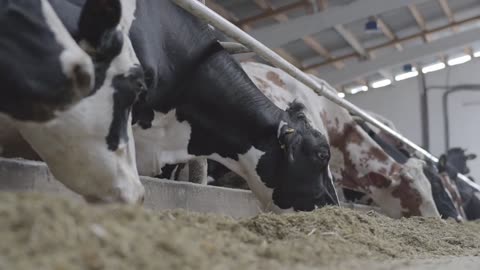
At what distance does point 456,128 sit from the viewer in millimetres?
11930

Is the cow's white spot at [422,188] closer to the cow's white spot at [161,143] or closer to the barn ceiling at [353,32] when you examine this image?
the cow's white spot at [161,143]

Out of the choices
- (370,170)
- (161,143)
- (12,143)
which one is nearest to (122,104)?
(12,143)

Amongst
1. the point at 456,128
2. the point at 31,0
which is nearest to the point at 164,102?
the point at 31,0

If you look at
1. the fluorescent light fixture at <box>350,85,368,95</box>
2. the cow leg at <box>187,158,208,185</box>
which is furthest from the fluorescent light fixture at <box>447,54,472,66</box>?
the cow leg at <box>187,158,208,185</box>

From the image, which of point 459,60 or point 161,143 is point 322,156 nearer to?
point 161,143

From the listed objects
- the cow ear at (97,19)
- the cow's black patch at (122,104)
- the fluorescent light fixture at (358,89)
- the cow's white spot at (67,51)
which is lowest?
the cow's black patch at (122,104)

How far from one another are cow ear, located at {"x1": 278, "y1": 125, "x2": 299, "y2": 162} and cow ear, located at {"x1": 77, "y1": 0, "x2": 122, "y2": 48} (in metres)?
1.44

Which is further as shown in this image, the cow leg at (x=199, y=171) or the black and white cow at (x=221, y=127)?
the cow leg at (x=199, y=171)

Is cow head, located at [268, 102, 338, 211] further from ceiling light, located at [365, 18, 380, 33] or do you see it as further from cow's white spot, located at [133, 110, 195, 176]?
ceiling light, located at [365, 18, 380, 33]

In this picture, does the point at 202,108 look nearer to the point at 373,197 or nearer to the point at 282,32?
the point at 373,197

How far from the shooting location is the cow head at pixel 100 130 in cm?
167

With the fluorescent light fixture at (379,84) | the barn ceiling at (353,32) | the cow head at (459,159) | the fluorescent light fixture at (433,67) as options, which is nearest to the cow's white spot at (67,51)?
the barn ceiling at (353,32)

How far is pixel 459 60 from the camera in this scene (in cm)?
1220

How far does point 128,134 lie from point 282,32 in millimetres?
6249
